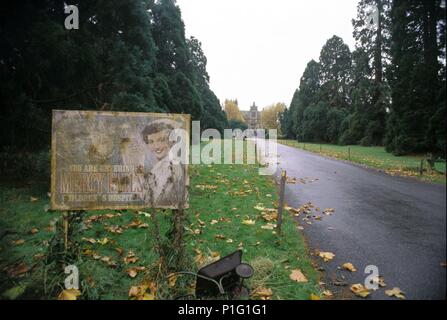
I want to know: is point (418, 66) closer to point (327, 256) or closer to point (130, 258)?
point (327, 256)

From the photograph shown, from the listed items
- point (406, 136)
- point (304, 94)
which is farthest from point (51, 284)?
point (304, 94)

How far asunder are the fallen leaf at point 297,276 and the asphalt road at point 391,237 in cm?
29

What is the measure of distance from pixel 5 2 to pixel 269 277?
24.4 feet

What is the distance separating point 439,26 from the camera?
7.17ft

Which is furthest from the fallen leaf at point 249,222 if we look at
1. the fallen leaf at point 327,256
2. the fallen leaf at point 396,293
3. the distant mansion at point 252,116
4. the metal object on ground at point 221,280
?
the distant mansion at point 252,116

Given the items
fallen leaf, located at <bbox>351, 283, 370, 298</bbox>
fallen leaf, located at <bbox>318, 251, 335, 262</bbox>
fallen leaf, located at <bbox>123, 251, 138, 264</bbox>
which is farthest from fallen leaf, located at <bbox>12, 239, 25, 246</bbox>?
fallen leaf, located at <bbox>351, 283, 370, 298</bbox>

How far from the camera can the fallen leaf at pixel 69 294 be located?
10.7ft

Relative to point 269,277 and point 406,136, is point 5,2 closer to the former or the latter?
point 269,277

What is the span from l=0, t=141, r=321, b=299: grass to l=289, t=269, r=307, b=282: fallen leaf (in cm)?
7

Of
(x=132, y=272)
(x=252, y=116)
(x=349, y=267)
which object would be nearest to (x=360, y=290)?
(x=349, y=267)

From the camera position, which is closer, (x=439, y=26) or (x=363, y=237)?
(x=439, y=26)

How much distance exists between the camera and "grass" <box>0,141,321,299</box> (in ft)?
11.6

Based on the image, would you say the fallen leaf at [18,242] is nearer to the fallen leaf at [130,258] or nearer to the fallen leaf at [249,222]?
the fallen leaf at [130,258]

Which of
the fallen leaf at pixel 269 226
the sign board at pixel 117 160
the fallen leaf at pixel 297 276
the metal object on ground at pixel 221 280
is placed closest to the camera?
the metal object on ground at pixel 221 280
